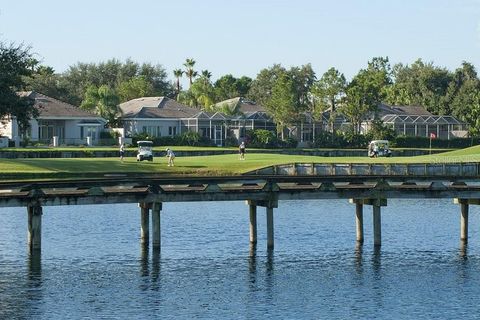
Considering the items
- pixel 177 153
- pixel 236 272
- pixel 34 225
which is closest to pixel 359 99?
pixel 177 153

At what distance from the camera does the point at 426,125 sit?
613 feet

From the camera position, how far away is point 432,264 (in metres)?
51.5

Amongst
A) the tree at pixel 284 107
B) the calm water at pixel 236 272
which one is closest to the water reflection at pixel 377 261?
the calm water at pixel 236 272

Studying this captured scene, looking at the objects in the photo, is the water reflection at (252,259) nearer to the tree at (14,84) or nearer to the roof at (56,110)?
the tree at (14,84)

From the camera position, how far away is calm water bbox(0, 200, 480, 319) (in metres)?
41.1

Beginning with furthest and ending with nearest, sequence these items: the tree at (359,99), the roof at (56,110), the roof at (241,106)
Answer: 1. the roof at (241,106)
2. the tree at (359,99)
3. the roof at (56,110)

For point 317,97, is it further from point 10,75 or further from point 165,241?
point 165,241

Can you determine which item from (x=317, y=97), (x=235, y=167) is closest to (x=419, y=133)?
(x=317, y=97)

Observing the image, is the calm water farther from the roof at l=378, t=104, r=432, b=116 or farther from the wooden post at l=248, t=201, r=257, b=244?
the roof at l=378, t=104, r=432, b=116

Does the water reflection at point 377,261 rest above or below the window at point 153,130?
below

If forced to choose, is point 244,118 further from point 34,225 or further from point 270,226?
point 34,225

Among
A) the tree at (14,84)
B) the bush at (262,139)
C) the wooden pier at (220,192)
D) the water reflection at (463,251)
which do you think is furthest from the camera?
the bush at (262,139)

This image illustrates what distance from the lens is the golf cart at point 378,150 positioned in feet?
448

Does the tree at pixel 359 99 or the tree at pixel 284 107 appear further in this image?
the tree at pixel 359 99
